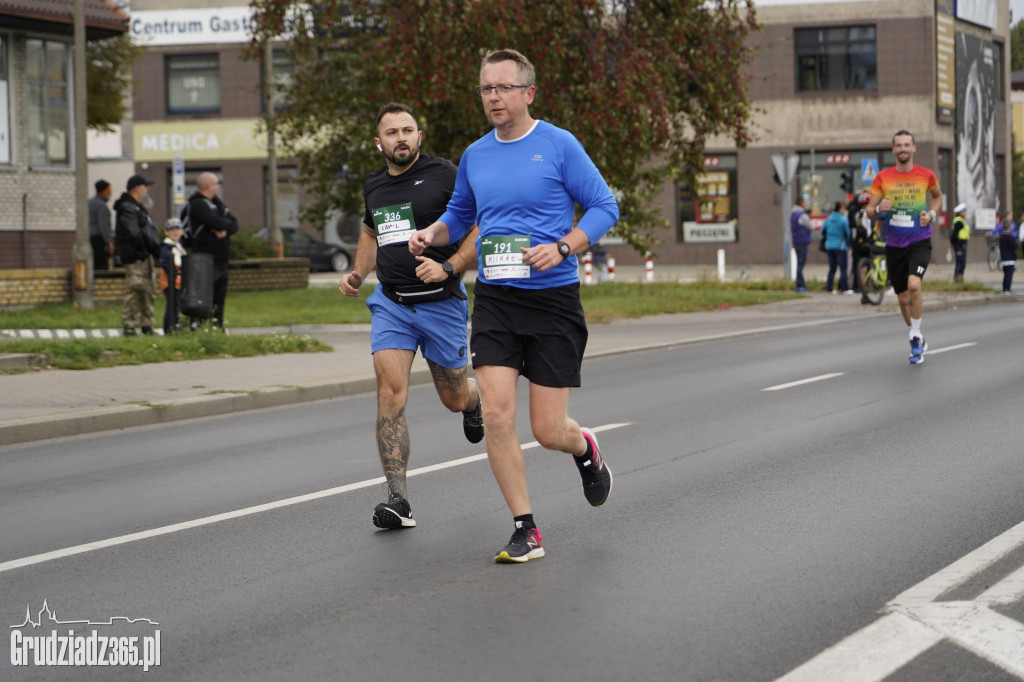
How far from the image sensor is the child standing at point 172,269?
17.6 meters

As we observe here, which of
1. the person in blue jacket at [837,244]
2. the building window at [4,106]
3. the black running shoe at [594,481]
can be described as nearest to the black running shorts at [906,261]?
the black running shoe at [594,481]

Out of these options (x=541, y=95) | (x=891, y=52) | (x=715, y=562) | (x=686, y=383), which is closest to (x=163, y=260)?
(x=686, y=383)

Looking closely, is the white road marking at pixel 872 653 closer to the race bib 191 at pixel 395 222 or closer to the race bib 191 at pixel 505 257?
the race bib 191 at pixel 505 257

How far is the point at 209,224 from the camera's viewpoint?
58.1ft

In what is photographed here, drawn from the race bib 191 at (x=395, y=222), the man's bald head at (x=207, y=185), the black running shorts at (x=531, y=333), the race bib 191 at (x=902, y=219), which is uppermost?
the man's bald head at (x=207, y=185)

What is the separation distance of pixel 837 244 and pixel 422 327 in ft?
75.6

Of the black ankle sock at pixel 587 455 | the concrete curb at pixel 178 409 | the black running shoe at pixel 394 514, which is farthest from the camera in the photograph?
the concrete curb at pixel 178 409

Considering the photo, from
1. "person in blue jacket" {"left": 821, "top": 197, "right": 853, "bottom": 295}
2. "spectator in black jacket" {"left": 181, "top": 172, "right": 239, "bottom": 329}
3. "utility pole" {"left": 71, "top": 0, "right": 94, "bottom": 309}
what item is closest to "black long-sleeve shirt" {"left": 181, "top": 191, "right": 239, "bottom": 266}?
"spectator in black jacket" {"left": 181, "top": 172, "right": 239, "bottom": 329}

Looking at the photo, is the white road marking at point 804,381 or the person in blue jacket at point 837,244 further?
the person in blue jacket at point 837,244

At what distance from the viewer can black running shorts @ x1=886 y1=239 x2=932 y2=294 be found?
14586 millimetres

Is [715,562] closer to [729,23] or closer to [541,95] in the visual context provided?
[541,95]

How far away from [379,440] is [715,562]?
1.93 meters

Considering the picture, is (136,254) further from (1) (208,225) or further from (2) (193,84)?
(2) (193,84)

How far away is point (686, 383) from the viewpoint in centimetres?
1390
